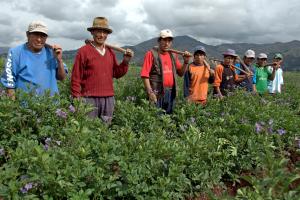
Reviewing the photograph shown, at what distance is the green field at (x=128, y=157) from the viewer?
9.66 feet

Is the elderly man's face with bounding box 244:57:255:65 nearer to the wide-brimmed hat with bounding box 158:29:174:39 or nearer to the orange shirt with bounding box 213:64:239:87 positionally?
the orange shirt with bounding box 213:64:239:87

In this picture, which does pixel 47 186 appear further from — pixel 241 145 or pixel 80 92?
pixel 241 145

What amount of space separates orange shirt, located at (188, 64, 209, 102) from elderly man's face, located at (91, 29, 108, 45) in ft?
6.05

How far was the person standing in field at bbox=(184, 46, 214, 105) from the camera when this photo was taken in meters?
6.25

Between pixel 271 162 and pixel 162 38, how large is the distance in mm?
3216

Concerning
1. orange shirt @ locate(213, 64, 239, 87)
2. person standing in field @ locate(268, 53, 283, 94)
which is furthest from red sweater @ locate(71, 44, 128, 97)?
person standing in field @ locate(268, 53, 283, 94)

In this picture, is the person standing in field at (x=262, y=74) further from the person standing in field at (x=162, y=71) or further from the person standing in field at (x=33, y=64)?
the person standing in field at (x=33, y=64)

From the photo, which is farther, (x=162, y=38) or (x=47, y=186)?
(x=162, y=38)

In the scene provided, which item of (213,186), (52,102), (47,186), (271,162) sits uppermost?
(52,102)

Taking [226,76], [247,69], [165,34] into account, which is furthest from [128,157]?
[247,69]

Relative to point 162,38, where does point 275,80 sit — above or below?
below

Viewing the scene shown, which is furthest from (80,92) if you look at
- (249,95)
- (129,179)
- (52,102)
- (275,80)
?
(275,80)

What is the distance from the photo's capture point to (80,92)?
4.93m

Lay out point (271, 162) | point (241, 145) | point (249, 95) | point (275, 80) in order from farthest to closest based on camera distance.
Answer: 1. point (275, 80)
2. point (249, 95)
3. point (241, 145)
4. point (271, 162)
